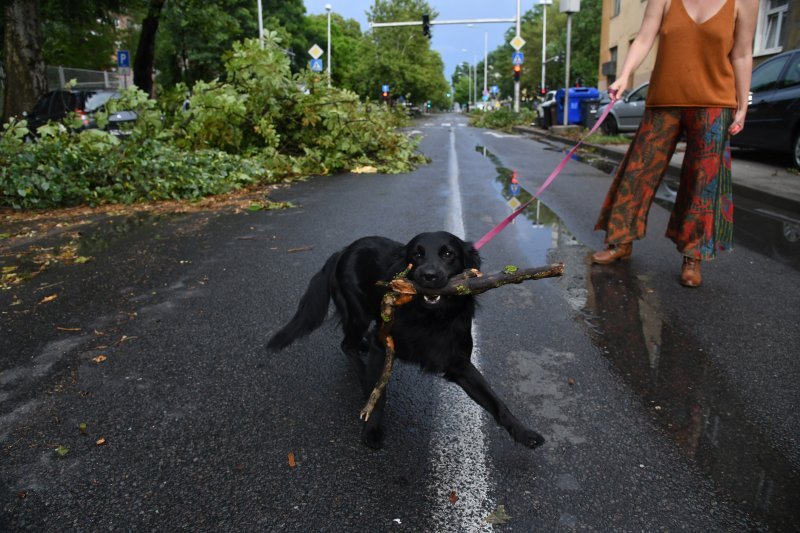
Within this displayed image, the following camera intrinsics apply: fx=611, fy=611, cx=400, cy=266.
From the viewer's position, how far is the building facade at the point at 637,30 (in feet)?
51.4

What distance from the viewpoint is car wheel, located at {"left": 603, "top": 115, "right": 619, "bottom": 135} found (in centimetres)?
1845

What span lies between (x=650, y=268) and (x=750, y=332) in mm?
1402

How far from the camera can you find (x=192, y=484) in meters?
2.18

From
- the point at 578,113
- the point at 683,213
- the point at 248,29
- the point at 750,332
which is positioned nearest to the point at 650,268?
the point at 683,213

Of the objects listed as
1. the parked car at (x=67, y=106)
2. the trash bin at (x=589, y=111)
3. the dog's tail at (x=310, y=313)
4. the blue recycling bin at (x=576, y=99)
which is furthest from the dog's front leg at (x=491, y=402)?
the blue recycling bin at (x=576, y=99)

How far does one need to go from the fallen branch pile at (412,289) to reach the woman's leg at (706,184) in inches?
99.5

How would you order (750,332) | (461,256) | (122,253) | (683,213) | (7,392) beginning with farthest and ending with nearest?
(122,253)
(683,213)
(750,332)
(7,392)
(461,256)

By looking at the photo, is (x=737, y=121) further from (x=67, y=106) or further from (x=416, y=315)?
(x=67, y=106)

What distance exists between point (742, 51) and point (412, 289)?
3399 millimetres

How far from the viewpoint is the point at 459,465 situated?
7.47 feet

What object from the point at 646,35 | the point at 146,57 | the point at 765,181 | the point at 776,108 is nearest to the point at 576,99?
the point at 776,108

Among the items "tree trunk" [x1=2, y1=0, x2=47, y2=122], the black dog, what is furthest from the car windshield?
the black dog

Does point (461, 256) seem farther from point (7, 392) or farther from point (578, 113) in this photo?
point (578, 113)

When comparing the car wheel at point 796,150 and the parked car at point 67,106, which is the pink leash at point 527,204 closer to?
the car wheel at point 796,150
